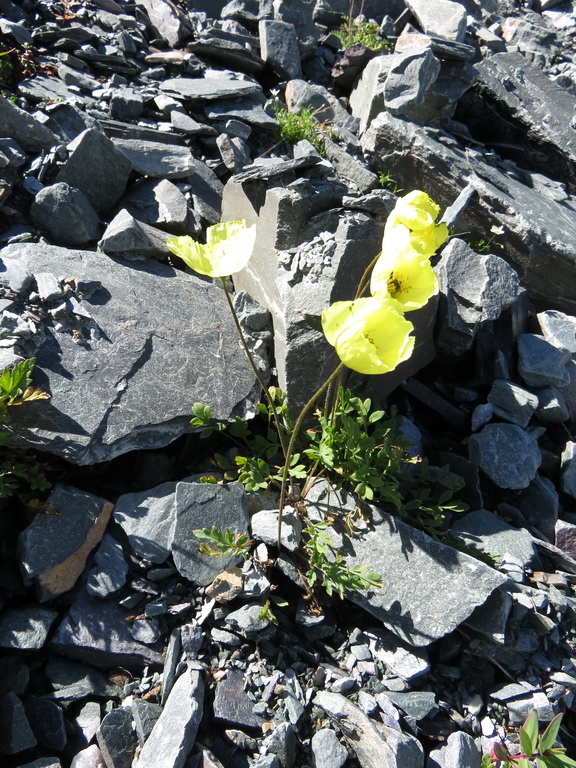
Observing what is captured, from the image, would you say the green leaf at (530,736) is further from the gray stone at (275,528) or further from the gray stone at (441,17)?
the gray stone at (441,17)

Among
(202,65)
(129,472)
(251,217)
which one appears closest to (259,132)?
(202,65)

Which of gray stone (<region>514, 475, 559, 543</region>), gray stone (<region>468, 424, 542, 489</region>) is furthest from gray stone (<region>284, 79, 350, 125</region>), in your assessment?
gray stone (<region>514, 475, 559, 543</region>)

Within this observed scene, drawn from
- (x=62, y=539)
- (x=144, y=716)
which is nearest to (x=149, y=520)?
(x=62, y=539)

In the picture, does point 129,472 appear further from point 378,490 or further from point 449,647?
point 449,647

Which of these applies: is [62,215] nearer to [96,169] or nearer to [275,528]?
[96,169]

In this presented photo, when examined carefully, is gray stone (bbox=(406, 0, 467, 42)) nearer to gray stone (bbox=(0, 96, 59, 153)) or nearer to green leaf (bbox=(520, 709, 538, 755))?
gray stone (bbox=(0, 96, 59, 153))

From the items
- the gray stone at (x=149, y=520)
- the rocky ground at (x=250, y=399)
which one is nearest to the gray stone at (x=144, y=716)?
the rocky ground at (x=250, y=399)
